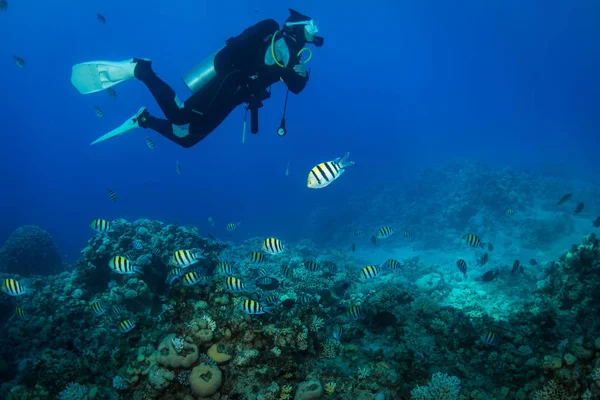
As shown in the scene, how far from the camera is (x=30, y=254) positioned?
1537cm

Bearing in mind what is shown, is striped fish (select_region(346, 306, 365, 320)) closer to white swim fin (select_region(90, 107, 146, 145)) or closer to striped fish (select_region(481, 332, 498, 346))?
striped fish (select_region(481, 332, 498, 346))

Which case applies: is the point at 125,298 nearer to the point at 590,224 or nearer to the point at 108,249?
the point at 108,249

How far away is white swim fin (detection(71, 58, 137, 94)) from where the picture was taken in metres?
6.79

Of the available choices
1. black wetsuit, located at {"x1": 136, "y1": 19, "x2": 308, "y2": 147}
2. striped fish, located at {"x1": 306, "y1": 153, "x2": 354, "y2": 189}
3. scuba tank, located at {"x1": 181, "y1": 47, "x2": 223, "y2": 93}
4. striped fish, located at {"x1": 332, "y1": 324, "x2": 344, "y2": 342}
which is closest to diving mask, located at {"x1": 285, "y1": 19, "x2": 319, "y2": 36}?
black wetsuit, located at {"x1": 136, "y1": 19, "x2": 308, "y2": 147}

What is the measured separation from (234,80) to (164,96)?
5.07 feet

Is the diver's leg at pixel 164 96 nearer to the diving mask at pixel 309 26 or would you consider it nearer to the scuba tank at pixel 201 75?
the scuba tank at pixel 201 75

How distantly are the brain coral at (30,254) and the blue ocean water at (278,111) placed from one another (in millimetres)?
17694

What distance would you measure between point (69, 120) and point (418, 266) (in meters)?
153

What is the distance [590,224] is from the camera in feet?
55.7

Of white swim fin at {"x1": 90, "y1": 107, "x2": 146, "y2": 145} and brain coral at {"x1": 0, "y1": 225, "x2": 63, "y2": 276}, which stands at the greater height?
brain coral at {"x1": 0, "y1": 225, "x2": 63, "y2": 276}

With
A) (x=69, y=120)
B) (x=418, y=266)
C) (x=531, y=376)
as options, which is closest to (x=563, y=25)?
(x=418, y=266)

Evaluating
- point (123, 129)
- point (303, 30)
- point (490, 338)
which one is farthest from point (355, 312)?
point (123, 129)

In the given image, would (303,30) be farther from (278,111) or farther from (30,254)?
(278,111)

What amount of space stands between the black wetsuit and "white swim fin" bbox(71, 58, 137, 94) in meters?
0.29
